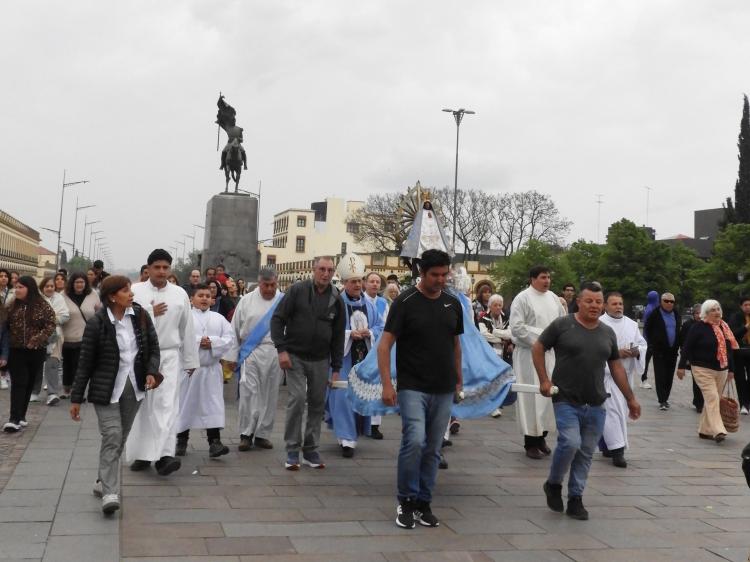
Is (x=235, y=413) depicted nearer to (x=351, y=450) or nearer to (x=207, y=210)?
(x=351, y=450)

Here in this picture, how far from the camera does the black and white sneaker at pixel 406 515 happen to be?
594cm


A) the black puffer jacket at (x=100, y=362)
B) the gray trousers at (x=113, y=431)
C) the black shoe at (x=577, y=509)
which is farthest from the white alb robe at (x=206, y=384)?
the black shoe at (x=577, y=509)

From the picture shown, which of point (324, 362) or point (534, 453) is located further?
point (534, 453)

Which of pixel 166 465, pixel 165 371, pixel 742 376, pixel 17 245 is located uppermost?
pixel 17 245

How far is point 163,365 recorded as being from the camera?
7.38 meters

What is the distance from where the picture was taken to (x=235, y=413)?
461 inches

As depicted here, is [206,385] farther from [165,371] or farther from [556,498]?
[556,498]

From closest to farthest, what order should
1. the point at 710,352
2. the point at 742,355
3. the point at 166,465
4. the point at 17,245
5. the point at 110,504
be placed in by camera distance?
the point at 110,504 → the point at 166,465 → the point at 710,352 → the point at 742,355 → the point at 17,245

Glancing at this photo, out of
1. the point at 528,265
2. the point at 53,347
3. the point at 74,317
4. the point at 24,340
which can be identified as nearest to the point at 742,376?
the point at 74,317

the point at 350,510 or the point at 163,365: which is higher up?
the point at 163,365

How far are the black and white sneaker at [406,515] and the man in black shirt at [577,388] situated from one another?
116 cm

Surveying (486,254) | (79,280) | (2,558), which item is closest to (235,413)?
(79,280)

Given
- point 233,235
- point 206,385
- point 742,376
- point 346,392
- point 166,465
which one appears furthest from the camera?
point 233,235

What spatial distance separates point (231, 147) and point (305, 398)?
18.9 m
